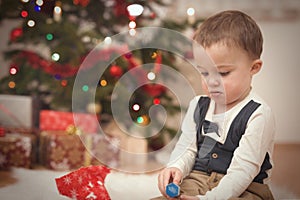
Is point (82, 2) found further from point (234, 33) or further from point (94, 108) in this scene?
point (234, 33)

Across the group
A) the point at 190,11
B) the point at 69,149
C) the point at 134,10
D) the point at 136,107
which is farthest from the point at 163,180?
the point at 190,11

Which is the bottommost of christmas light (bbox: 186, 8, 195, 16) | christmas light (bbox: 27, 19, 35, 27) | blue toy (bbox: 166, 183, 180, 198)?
blue toy (bbox: 166, 183, 180, 198)

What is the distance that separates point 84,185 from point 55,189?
146mm

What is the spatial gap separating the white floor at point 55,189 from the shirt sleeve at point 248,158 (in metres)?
0.33

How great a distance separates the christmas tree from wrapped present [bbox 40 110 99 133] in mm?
52

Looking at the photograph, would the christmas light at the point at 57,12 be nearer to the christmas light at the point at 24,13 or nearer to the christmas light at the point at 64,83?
the christmas light at the point at 24,13

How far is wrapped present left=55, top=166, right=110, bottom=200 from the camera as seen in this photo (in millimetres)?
1128

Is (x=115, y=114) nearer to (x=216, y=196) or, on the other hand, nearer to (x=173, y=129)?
(x=173, y=129)

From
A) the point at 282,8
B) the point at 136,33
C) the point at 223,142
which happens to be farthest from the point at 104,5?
the point at 223,142

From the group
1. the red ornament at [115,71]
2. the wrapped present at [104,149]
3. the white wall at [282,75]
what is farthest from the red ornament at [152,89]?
the white wall at [282,75]

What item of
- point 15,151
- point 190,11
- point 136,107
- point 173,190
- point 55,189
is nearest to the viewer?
point 173,190

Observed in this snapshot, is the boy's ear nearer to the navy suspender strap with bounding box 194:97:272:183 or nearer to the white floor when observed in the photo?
the navy suspender strap with bounding box 194:97:272:183

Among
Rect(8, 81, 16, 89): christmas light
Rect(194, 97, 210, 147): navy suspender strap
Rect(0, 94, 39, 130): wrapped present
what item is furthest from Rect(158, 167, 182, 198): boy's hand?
Rect(8, 81, 16, 89): christmas light

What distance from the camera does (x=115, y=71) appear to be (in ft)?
5.82
